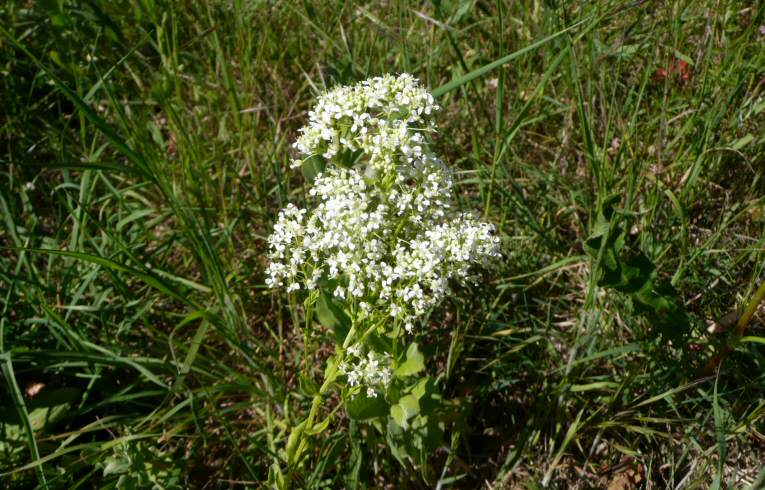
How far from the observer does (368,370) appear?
2.13 metres

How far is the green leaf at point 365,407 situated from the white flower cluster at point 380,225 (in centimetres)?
8

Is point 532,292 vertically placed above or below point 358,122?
below

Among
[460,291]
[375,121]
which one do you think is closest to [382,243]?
[375,121]

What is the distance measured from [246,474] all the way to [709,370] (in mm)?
1936

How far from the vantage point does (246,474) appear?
2719 millimetres

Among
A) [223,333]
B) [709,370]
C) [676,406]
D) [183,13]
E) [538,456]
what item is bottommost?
[538,456]

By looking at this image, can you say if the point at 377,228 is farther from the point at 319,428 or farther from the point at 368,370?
the point at 319,428

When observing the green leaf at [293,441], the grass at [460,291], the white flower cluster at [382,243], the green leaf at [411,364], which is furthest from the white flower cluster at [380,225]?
the grass at [460,291]

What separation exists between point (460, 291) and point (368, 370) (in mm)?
1098

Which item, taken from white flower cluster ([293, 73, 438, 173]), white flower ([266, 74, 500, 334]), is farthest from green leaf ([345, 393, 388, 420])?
white flower cluster ([293, 73, 438, 173])

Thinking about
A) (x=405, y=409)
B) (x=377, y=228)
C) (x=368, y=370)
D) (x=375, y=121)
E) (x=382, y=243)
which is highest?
(x=375, y=121)

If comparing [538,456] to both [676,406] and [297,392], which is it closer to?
[676,406]

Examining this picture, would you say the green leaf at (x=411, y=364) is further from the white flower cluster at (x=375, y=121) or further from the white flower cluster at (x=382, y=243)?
the white flower cluster at (x=375, y=121)

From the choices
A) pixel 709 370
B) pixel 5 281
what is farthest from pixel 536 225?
pixel 5 281
